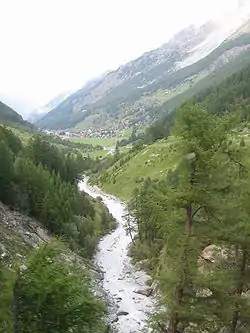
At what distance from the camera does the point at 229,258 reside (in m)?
31.4

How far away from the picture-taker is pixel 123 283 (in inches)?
2680

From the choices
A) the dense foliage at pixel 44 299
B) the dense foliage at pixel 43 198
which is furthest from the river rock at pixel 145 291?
the dense foliage at pixel 44 299

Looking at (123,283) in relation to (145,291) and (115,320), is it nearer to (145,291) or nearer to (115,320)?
(145,291)

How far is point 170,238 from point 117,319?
30661mm

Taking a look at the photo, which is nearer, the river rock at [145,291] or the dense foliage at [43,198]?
the river rock at [145,291]

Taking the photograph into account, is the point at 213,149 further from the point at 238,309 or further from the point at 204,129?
the point at 238,309

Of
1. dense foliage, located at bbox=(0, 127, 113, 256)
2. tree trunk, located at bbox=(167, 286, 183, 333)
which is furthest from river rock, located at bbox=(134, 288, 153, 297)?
tree trunk, located at bbox=(167, 286, 183, 333)

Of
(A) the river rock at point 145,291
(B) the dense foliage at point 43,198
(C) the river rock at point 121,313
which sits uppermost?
(B) the dense foliage at point 43,198

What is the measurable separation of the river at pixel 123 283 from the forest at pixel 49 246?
3.22 metres

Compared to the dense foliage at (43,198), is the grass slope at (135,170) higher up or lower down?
lower down

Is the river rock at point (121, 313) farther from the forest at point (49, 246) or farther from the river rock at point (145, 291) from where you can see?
the forest at point (49, 246)

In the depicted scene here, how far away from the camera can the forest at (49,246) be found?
1928cm

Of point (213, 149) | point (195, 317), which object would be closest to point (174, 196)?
point (213, 149)

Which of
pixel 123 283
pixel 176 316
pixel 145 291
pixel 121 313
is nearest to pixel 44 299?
pixel 176 316
